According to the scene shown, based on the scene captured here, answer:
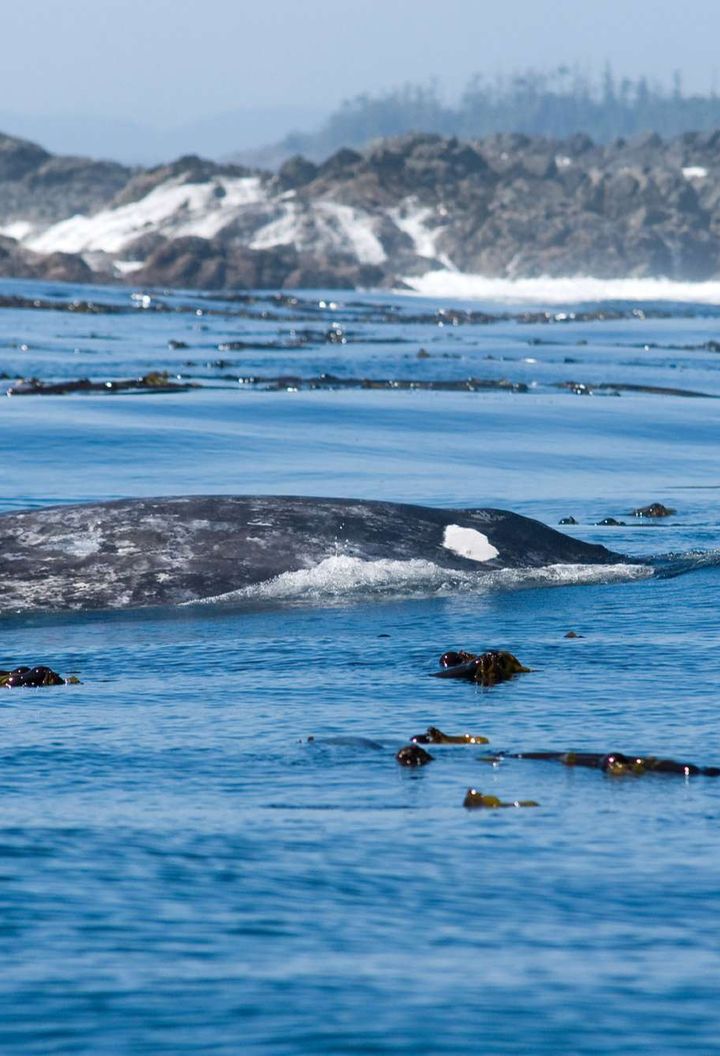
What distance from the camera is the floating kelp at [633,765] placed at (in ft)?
21.3

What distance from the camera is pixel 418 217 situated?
11931 centimetres

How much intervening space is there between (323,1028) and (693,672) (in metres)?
4.64

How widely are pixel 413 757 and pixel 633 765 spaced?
0.81 meters

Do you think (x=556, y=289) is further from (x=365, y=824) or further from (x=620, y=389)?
(x=365, y=824)

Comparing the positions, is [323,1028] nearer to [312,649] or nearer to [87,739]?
[87,739]

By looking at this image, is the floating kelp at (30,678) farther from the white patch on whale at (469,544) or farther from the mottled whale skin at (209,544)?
the white patch on whale at (469,544)

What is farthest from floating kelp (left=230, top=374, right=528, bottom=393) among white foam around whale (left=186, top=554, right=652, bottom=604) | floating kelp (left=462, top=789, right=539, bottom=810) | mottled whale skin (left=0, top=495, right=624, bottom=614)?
floating kelp (left=462, top=789, right=539, bottom=810)

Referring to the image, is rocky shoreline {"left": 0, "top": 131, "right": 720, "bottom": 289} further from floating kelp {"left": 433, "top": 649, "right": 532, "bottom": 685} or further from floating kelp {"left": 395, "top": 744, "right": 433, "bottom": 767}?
floating kelp {"left": 395, "top": 744, "right": 433, "bottom": 767}

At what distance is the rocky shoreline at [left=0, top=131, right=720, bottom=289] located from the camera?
370 ft

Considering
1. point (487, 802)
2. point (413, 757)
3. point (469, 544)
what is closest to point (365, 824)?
point (487, 802)

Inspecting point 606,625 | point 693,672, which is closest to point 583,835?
point 693,672

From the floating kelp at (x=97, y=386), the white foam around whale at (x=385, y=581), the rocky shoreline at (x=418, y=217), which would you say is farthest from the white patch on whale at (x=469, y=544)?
the rocky shoreline at (x=418, y=217)

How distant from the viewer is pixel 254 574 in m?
10.6

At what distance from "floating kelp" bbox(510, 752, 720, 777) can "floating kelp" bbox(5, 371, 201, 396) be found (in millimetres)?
20407
